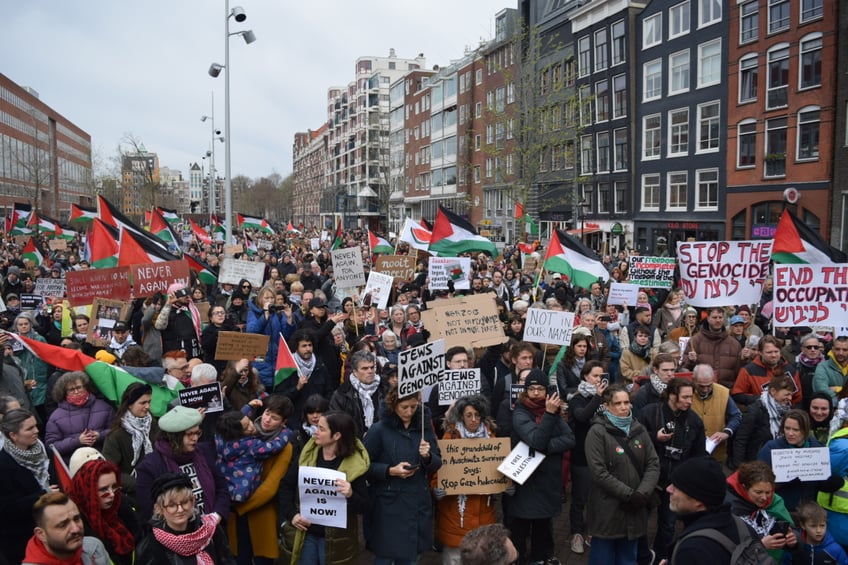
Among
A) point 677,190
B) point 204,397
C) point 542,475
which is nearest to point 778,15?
point 677,190

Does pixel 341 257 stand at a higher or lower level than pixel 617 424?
higher

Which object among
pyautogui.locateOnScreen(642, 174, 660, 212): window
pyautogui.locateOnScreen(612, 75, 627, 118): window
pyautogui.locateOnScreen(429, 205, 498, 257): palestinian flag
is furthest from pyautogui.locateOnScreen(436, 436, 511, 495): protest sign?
pyautogui.locateOnScreen(612, 75, 627, 118): window

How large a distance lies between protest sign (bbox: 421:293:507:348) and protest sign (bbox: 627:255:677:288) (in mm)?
6068

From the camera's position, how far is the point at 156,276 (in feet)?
35.0

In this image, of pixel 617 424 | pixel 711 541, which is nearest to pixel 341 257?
pixel 617 424

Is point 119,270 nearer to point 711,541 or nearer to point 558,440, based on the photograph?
point 558,440

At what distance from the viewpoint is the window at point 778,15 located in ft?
97.4

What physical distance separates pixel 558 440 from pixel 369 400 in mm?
1926

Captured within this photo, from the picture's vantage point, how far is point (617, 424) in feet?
17.3

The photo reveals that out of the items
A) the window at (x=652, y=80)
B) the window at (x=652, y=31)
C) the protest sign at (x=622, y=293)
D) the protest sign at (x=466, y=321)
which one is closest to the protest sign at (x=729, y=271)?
the protest sign at (x=622, y=293)

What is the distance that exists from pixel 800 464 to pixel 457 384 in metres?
2.95

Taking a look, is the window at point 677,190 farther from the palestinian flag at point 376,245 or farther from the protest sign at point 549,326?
the protest sign at point 549,326

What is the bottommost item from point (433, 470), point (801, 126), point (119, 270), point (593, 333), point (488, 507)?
point (488, 507)

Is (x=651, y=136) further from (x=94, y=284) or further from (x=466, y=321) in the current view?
(x=94, y=284)
